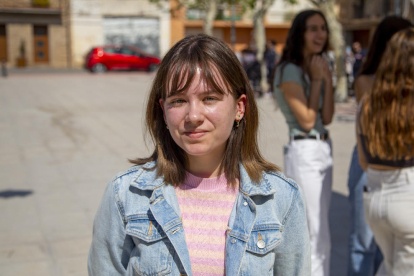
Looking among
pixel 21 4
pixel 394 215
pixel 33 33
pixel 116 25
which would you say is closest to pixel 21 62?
pixel 33 33

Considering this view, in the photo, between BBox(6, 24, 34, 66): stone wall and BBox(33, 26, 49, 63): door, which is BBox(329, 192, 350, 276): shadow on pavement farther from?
BBox(33, 26, 49, 63): door

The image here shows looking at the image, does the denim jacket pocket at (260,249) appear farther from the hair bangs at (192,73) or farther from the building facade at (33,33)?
the building facade at (33,33)

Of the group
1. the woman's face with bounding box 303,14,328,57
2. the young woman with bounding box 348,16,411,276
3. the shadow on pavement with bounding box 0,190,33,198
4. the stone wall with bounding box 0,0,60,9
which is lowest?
the shadow on pavement with bounding box 0,190,33,198

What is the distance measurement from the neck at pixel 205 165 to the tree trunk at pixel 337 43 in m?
11.9

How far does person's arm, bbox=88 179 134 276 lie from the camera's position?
5.27ft

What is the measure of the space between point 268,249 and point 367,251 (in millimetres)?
1821

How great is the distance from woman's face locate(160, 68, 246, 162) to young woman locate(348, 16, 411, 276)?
174cm

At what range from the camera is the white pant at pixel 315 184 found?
3021 mm

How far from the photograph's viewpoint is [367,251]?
311cm

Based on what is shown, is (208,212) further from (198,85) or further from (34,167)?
(34,167)

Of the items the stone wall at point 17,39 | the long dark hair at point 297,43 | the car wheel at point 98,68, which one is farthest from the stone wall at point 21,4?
the long dark hair at point 297,43

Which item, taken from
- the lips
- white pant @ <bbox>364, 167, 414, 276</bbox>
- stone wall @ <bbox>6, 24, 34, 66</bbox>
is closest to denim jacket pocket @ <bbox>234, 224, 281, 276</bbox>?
the lips

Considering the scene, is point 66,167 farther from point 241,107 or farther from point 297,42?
point 241,107

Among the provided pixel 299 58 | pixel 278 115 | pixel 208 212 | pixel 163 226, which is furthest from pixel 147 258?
pixel 278 115
